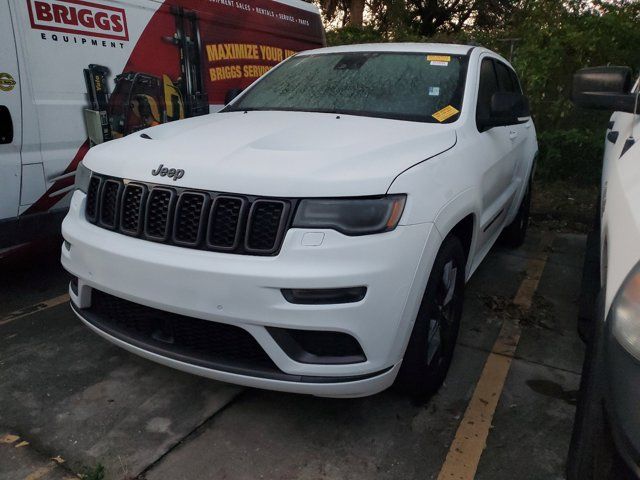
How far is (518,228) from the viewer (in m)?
4.99

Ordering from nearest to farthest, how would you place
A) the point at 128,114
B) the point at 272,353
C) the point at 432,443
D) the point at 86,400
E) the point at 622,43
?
the point at 272,353 < the point at 432,443 < the point at 86,400 < the point at 128,114 < the point at 622,43

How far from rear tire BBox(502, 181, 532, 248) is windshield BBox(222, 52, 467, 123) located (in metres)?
1.95

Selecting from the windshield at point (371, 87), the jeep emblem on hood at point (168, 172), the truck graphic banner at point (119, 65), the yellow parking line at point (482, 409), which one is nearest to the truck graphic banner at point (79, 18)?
the truck graphic banner at point (119, 65)

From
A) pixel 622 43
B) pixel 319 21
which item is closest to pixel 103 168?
pixel 319 21

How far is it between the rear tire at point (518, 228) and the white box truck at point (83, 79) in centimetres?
273

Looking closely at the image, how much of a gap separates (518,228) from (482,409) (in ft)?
9.00

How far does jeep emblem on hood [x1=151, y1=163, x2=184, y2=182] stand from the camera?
7.27 feet

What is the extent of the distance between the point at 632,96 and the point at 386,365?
180cm

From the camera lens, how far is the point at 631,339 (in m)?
1.24

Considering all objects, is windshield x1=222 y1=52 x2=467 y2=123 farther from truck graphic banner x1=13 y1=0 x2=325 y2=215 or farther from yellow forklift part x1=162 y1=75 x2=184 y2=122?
yellow forklift part x1=162 y1=75 x2=184 y2=122

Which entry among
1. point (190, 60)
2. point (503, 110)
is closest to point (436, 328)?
point (503, 110)

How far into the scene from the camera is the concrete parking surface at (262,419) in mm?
2209

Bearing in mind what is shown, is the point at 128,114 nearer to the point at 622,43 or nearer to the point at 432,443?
the point at 432,443

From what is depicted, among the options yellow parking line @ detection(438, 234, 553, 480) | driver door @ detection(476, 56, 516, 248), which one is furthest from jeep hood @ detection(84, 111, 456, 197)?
yellow parking line @ detection(438, 234, 553, 480)
